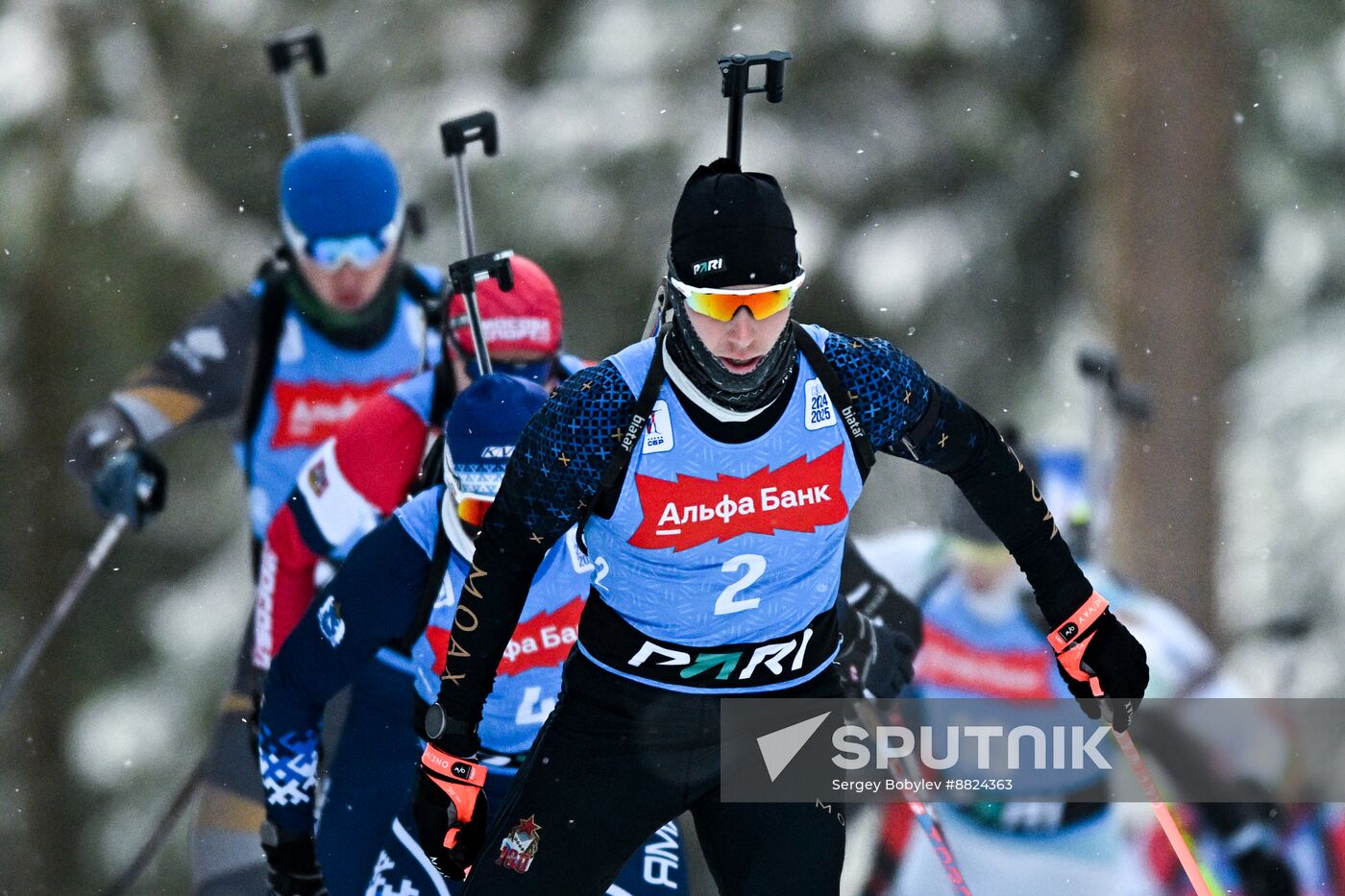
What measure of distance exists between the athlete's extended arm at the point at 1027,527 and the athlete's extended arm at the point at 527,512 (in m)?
0.52

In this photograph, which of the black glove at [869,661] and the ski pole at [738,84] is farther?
the black glove at [869,661]

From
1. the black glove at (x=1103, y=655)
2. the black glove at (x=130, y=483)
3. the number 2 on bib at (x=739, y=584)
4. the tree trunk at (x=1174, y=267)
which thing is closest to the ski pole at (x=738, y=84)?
the number 2 on bib at (x=739, y=584)

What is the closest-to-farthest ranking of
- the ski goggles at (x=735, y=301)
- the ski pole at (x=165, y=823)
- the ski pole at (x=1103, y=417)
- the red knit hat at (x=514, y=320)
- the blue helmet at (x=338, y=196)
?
the ski goggles at (x=735, y=301) → the red knit hat at (x=514, y=320) → the blue helmet at (x=338, y=196) → the ski pole at (x=165, y=823) → the ski pole at (x=1103, y=417)

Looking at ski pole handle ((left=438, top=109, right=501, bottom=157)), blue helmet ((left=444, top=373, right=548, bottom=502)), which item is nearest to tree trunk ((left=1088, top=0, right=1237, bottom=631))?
ski pole handle ((left=438, top=109, right=501, bottom=157))

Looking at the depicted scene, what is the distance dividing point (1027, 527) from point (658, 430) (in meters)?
0.88

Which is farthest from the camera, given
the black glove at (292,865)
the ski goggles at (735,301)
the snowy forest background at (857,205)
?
the snowy forest background at (857,205)

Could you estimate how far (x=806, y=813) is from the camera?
3830 millimetres

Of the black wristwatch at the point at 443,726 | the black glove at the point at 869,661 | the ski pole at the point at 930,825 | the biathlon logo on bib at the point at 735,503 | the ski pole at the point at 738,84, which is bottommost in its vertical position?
the ski pole at the point at 930,825

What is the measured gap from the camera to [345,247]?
642 centimetres

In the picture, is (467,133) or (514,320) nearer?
(514,320)

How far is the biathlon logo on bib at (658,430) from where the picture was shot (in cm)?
354

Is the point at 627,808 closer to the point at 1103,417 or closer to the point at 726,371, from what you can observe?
the point at 726,371

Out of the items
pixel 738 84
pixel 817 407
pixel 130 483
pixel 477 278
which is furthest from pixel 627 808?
pixel 130 483

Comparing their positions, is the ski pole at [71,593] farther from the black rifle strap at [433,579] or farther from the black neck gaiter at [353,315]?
the black rifle strap at [433,579]
